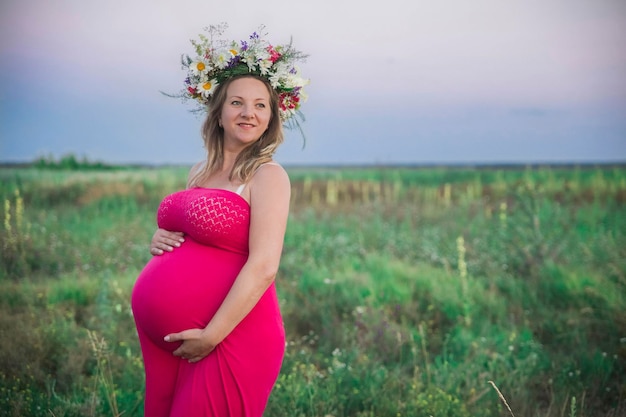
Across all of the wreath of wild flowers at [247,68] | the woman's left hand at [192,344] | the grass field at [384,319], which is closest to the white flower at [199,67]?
the wreath of wild flowers at [247,68]

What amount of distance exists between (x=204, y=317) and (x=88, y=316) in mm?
4188

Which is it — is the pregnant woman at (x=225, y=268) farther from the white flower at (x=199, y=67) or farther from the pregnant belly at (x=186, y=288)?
the white flower at (x=199, y=67)

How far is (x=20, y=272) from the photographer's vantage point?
805 centimetres

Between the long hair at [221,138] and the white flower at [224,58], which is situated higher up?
the white flower at [224,58]

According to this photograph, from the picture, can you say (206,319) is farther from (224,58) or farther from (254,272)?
(224,58)

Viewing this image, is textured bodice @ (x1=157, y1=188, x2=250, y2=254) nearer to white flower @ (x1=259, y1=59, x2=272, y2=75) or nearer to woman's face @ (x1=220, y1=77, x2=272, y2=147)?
woman's face @ (x1=220, y1=77, x2=272, y2=147)

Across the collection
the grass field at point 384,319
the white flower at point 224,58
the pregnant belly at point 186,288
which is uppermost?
the white flower at point 224,58

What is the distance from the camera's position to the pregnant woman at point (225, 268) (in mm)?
2447

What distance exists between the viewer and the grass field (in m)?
4.36

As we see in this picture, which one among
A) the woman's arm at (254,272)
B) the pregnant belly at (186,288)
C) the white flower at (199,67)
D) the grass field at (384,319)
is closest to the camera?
the woman's arm at (254,272)

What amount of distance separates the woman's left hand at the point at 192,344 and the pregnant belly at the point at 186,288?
56 mm

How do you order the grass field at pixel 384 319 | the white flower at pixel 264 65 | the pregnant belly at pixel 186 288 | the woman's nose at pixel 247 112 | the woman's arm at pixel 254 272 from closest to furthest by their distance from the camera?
the woman's arm at pixel 254 272, the pregnant belly at pixel 186 288, the woman's nose at pixel 247 112, the white flower at pixel 264 65, the grass field at pixel 384 319

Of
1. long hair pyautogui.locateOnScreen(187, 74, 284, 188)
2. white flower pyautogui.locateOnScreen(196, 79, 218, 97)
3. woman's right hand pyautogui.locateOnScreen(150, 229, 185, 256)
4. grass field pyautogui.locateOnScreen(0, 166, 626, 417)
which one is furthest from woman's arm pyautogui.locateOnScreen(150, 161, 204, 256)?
grass field pyautogui.locateOnScreen(0, 166, 626, 417)

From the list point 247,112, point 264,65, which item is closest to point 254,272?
point 247,112
